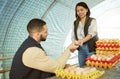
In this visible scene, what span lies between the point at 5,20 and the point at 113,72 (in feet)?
14.7

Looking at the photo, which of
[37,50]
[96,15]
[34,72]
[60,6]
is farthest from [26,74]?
[96,15]

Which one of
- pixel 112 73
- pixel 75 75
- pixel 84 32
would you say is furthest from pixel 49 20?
pixel 75 75

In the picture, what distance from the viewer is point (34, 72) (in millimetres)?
3344

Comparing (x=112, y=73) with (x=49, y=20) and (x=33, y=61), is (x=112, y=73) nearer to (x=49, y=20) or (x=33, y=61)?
(x=33, y=61)

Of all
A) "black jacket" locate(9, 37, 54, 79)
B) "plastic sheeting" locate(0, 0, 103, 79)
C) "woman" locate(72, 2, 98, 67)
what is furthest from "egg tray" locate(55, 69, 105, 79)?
"plastic sheeting" locate(0, 0, 103, 79)

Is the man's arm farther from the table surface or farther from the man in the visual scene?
the table surface

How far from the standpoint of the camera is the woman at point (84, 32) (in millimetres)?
4781

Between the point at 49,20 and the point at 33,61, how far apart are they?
6029 millimetres

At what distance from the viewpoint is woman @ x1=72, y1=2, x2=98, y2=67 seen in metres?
4.78

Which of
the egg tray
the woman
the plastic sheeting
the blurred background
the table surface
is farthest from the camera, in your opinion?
the blurred background

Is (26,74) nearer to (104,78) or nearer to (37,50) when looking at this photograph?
(37,50)

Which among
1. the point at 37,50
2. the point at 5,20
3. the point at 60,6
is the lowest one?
the point at 37,50

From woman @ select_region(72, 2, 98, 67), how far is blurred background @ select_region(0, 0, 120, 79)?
93.2 inches

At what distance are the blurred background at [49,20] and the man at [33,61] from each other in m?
3.29
